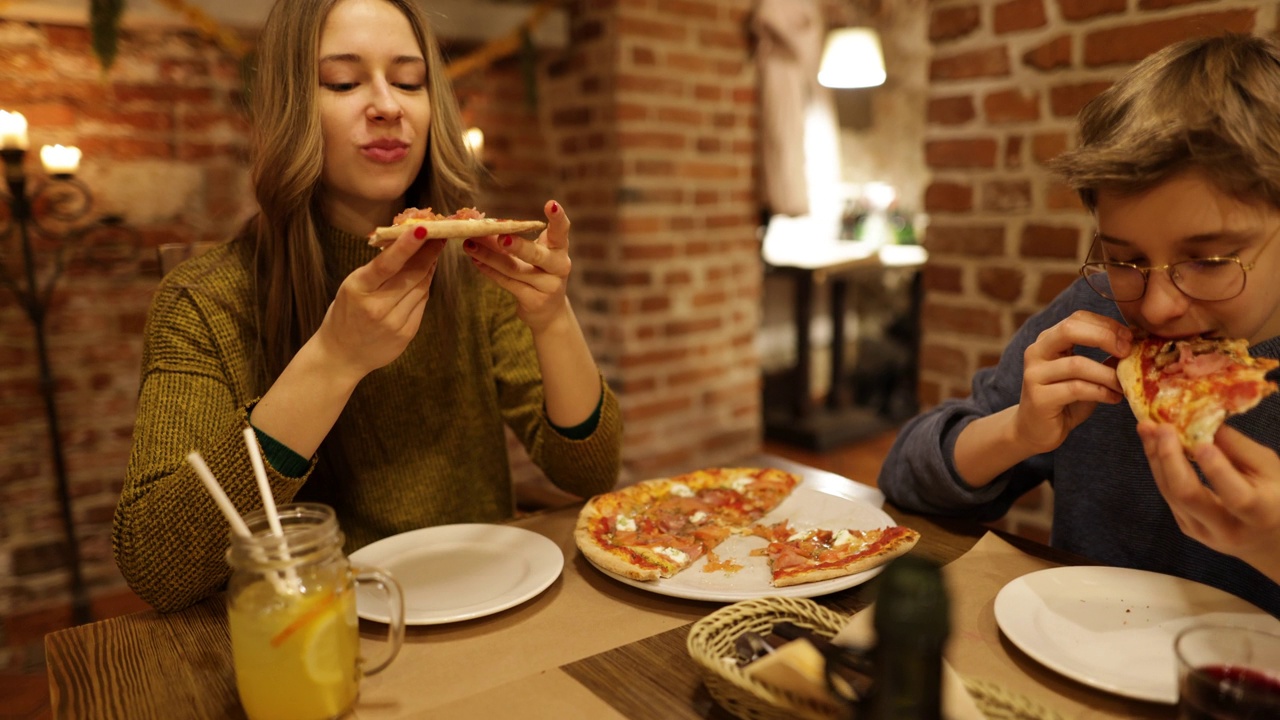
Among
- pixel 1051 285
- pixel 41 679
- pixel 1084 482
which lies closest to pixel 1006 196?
pixel 1051 285

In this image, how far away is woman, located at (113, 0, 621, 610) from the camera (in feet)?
3.28

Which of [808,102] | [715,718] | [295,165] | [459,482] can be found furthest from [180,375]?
[808,102]

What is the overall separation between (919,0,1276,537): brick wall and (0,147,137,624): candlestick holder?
2.39 meters

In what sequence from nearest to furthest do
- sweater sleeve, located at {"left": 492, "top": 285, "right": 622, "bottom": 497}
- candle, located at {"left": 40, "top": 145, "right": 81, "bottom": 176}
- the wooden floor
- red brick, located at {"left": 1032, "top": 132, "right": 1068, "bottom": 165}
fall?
1. sweater sleeve, located at {"left": 492, "top": 285, "right": 622, "bottom": 497}
2. red brick, located at {"left": 1032, "top": 132, "right": 1068, "bottom": 165}
3. the wooden floor
4. candle, located at {"left": 40, "top": 145, "right": 81, "bottom": 176}

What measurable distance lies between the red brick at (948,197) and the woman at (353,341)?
1021 mm

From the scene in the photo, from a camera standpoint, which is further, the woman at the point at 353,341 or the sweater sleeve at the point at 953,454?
the sweater sleeve at the point at 953,454

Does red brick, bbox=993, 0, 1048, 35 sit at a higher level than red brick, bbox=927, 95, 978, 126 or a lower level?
higher

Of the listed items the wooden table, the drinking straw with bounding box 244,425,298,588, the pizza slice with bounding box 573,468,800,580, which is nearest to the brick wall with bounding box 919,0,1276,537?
the pizza slice with bounding box 573,468,800,580

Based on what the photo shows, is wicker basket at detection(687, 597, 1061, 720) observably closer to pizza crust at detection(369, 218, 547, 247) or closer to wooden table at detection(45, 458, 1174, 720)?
wooden table at detection(45, 458, 1174, 720)

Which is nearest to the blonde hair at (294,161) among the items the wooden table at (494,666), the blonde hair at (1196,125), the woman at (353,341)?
the woman at (353,341)

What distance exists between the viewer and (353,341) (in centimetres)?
101

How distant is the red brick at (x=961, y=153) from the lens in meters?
Result: 1.83

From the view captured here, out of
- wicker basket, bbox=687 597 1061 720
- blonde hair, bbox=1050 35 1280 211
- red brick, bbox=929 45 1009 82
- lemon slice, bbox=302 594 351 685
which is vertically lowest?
wicker basket, bbox=687 597 1061 720

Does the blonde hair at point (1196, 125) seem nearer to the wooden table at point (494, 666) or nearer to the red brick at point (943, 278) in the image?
the wooden table at point (494, 666)
